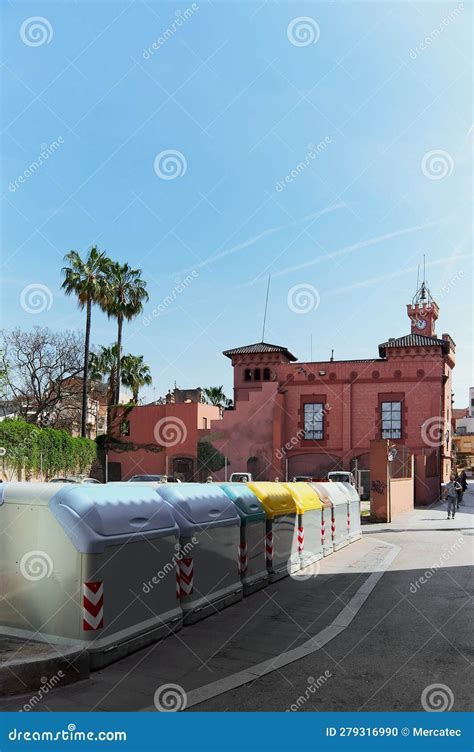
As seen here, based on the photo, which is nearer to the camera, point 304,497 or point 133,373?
point 304,497

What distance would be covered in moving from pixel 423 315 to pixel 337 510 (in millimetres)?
33205

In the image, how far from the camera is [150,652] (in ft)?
25.2

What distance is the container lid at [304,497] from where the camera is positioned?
13.5 meters

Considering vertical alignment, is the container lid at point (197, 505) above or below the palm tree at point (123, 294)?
below

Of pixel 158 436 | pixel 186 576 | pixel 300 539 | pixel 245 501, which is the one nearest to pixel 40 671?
pixel 186 576

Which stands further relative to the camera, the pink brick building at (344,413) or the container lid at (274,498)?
the pink brick building at (344,413)

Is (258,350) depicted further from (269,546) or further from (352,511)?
(269,546)

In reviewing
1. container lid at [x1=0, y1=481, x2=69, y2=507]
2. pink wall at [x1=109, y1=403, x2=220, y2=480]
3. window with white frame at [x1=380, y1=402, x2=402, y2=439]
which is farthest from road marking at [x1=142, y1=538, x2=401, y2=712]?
pink wall at [x1=109, y1=403, x2=220, y2=480]

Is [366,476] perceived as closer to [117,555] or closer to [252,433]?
[252,433]

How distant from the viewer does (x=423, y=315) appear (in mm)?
47125

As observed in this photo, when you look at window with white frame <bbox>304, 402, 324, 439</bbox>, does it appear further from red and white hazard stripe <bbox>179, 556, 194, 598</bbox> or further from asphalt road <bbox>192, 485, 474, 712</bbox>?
red and white hazard stripe <bbox>179, 556, 194, 598</bbox>

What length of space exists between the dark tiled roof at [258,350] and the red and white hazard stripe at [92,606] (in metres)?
37.4

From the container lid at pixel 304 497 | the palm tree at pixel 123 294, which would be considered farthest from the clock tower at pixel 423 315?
the container lid at pixel 304 497

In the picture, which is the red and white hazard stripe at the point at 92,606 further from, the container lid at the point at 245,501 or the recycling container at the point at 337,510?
the recycling container at the point at 337,510
